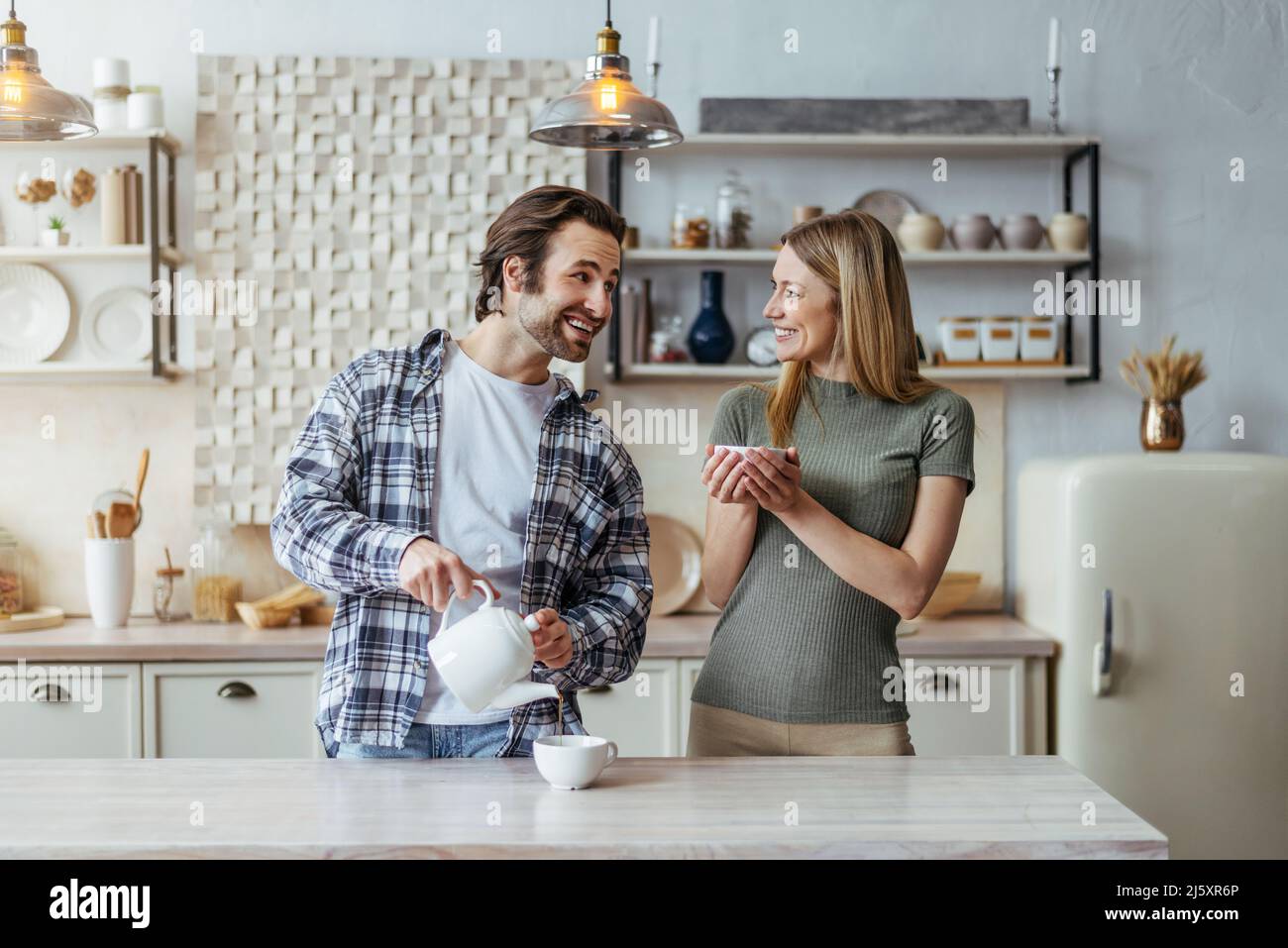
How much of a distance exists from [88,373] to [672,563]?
1.72m

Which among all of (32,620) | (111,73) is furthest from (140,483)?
(111,73)

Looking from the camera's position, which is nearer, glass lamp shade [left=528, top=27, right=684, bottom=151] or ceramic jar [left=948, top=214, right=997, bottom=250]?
glass lamp shade [left=528, top=27, right=684, bottom=151]

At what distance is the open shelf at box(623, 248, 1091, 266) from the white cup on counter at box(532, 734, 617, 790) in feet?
6.62

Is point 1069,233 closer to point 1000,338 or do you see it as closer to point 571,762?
point 1000,338

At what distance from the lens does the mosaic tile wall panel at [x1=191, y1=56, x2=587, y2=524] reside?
350 cm

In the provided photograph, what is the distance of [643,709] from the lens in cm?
315

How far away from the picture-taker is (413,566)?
162 centimetres

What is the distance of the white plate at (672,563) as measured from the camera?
3541mm

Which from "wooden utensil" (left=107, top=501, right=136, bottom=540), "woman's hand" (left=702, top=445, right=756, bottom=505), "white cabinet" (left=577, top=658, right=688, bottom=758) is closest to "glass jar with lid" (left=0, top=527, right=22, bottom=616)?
"wooden utensil" (left=107, top=501, right=136, bottom=540)

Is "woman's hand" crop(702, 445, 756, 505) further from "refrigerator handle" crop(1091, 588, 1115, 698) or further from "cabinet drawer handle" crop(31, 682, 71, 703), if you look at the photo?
"cabinet drawer handle" crop(31, 682, 71, 703)

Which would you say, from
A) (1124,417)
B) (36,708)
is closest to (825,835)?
(36,708)

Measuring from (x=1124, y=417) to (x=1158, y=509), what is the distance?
2.22 feet

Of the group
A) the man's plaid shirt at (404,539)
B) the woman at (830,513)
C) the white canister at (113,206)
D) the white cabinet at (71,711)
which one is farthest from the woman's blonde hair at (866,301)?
the white canister at (113,206)
